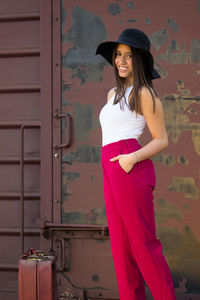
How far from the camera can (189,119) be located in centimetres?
317

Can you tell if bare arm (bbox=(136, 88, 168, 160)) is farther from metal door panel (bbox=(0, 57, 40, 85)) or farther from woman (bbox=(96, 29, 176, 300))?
metal door panel (bbox=(0, 57, 40, 85))

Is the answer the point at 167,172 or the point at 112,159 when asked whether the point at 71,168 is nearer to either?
the point at 167,172

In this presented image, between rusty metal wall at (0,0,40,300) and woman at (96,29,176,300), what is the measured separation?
1.23m

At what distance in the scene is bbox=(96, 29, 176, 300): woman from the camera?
2146 mm

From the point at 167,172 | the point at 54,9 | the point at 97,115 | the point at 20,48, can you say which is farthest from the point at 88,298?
the point at 54,9

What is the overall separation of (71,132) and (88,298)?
126 centimetres

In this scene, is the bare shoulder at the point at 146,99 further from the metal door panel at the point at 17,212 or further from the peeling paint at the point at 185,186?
the metal door panel at the point at 17,212

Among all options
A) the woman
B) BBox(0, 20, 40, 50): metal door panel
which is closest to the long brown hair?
the woman

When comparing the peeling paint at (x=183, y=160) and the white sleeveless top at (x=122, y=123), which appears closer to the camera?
the white sleeveless top at (x=122, y=123)

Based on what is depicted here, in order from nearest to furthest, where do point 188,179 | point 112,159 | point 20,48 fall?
1. point 112,159
2. point 188,179
3. point 20,48

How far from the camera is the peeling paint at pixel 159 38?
321 cm

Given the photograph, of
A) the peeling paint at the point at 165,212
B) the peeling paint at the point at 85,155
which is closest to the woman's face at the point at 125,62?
the peeling paint at the point at 85,155

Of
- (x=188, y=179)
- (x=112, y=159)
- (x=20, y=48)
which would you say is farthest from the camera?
(x=20, y=48)

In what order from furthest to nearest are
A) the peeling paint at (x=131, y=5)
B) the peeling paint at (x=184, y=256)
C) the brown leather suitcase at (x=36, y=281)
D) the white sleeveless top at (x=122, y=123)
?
the peeling paint at (x=131, y=5)
the peeling paint at (x=184, y=256)
the brown leather suitcase at (x=36, y=281)
the white sleeveless top at (x=122, y=123)
